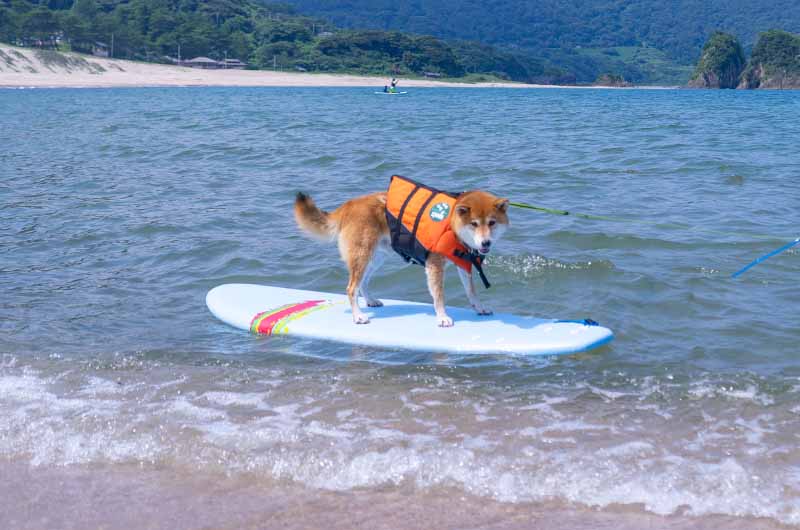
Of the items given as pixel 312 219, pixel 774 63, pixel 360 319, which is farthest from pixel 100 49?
pixel 360 319

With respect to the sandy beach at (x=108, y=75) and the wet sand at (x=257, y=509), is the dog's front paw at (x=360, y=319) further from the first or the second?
the sandy beach at (x=108, y=75)

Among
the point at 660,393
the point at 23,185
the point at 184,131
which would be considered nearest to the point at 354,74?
the point at 184,131

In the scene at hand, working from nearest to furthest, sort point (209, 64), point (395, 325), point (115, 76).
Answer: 1. point (395, 325)
2. point (115, 76)
3. point (209, 64)

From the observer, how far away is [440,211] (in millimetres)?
6875

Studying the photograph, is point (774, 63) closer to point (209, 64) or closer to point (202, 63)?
point (209, 64)

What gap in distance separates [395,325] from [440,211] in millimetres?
1151

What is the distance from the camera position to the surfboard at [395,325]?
662 cm

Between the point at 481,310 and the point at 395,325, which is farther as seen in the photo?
the point at 481,310

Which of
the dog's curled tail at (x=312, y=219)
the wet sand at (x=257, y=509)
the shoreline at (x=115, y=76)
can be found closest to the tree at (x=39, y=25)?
the shoreline at (x=115, y=76)

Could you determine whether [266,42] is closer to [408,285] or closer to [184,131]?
[184,131]

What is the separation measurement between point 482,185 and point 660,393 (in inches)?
374

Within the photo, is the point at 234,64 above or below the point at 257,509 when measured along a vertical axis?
above

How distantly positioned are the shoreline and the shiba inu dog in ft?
301

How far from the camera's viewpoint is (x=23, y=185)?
15.6 m
